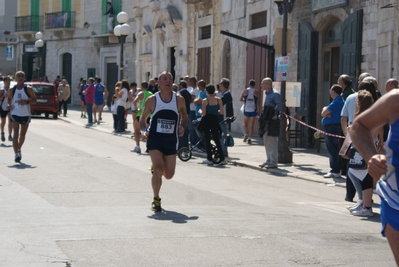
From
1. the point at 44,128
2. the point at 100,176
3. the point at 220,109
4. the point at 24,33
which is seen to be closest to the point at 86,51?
the point at 24,33

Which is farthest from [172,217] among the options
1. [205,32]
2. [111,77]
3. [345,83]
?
[111,77]

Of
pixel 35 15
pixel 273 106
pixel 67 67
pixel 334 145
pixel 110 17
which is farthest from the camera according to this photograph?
pixel 35 15

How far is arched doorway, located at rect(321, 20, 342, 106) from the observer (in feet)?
67.8

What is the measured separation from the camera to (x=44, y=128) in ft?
91.2

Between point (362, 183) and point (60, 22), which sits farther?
point (60, 22)

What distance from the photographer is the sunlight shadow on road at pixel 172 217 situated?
358 inches

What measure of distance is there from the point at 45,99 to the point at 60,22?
55.9 ft

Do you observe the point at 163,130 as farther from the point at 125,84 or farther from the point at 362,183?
the point at 125,84

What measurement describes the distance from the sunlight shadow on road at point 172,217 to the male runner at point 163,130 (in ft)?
0.54

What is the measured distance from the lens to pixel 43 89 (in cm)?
3400

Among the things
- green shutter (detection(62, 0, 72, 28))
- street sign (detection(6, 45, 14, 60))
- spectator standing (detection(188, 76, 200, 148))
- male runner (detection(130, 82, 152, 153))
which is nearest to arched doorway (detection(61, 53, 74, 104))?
green shutter (detection(62, 0, 72, 28))

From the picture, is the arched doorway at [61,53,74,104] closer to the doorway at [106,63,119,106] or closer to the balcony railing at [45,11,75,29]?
the balcony railing at [45,11,75,29]

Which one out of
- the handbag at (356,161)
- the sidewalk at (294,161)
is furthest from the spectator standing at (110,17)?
the handbag at (356,161)

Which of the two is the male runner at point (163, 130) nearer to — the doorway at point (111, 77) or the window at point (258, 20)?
the window at point (258, 20)
